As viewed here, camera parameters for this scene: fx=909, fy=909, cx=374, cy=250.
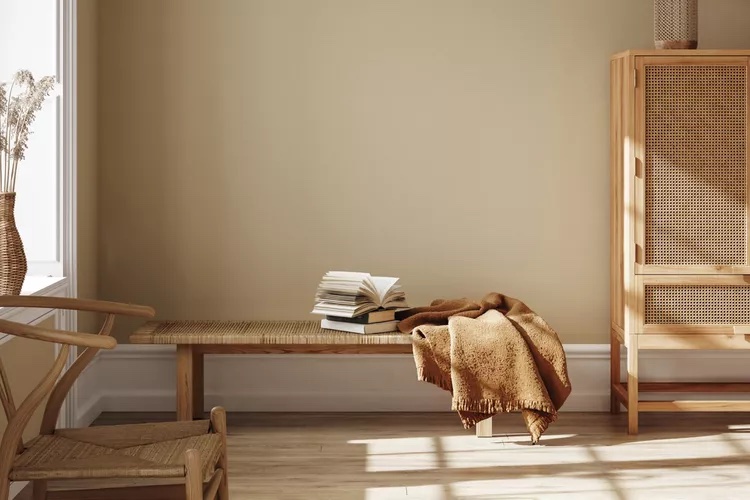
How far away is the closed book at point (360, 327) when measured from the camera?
3658 millimetres

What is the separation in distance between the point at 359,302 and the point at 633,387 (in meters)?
1.19

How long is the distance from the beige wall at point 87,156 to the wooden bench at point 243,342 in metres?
0.37

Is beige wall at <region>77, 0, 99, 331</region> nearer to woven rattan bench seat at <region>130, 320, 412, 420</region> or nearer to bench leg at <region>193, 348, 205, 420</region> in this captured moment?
woven rattan bench seat at <region>130, 320, 412, 420</region>

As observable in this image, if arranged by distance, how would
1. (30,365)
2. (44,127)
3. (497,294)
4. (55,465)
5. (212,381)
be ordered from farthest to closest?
1. (212,381)
2. (497,294)
3. (44,127)
4. (30,365)
5. (55,465)

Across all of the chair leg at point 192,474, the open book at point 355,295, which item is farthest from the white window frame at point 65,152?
the chair leg at point 192,474

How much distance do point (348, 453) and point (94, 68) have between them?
202cm

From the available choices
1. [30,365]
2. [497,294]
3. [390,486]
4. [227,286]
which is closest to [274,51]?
[227,286]

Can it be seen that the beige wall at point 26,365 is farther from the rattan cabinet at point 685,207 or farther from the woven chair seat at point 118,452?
the rattan cabinet at point 685,207

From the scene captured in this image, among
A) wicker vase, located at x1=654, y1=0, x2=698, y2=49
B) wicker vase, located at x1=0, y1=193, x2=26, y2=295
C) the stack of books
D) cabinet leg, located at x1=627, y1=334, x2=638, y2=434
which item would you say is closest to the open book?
the stack of books

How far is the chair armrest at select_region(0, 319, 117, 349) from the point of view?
1.94 metres

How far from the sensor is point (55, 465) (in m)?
2.06

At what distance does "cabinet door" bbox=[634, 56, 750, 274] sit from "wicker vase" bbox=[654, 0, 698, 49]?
124 millimetres

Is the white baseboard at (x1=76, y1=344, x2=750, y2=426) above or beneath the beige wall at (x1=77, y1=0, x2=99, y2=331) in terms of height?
beneath

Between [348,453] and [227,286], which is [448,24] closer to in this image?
[227,286]
